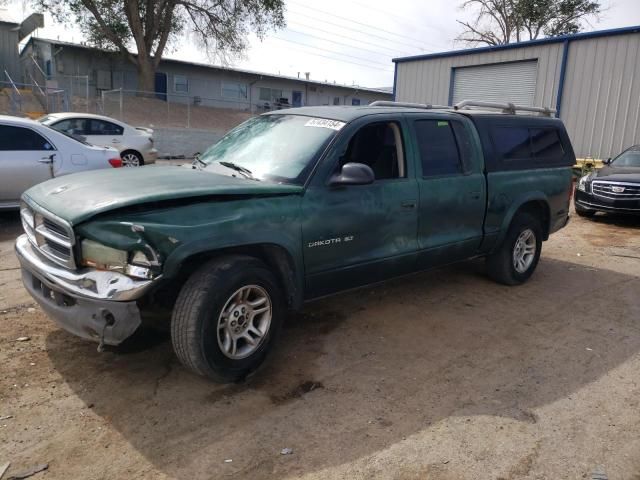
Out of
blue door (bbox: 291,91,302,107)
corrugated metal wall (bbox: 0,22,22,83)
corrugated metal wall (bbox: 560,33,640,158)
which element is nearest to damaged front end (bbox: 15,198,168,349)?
corrugated metal wall (bbox: 560,33,640,158)

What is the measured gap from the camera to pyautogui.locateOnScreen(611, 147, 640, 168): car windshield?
11.0 metres

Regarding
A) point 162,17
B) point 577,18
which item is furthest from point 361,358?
point 577,18

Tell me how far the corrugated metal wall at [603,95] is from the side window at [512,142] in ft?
37.7

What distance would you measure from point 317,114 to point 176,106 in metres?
24.5

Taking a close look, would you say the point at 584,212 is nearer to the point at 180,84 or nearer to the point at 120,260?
the point at 120,260

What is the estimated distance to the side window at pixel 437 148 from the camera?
15.7 feet

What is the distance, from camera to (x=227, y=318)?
11.3 feet

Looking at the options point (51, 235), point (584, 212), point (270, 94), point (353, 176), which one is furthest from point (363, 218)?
point (270, 94)

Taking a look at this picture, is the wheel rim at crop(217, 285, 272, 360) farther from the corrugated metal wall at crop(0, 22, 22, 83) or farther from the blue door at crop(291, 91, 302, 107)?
the blue door at crop(291, 91, 302, 107)

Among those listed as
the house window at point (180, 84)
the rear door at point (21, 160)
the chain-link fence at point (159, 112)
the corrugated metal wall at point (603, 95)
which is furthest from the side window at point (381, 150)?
the house window at point (180, 84)

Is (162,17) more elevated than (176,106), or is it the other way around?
(162,17)

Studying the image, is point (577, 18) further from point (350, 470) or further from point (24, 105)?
point (350, 470)

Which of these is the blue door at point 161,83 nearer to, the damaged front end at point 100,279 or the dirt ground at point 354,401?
the dirt ground at point 354,401

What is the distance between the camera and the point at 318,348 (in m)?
4.21
